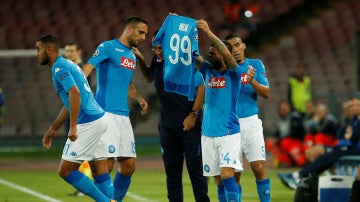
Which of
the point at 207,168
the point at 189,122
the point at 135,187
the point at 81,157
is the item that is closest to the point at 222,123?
the point at 189,122

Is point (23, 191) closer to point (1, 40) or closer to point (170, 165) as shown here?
point (170, 165)

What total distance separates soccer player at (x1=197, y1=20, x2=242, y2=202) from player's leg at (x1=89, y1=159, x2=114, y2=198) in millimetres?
971

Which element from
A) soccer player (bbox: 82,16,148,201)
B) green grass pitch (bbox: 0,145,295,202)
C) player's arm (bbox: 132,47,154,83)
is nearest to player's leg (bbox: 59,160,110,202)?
soccer player (bbox: 82,16,148,201)

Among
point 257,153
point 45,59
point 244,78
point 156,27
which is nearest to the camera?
point 45,59

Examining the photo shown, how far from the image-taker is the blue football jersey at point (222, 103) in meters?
9.45

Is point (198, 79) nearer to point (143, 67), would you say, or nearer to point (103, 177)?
point (143, 67)

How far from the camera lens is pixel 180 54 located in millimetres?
9523

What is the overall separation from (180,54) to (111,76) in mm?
794

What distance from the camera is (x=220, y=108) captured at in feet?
31.2

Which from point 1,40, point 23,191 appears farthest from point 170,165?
point 1,40

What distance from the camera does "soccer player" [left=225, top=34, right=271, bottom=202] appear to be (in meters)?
10.2

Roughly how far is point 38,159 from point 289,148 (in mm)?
5423

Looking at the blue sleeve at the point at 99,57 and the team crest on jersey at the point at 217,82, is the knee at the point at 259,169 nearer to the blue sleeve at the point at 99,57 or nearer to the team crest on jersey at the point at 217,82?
the team crest on jersey at the point at 217,82

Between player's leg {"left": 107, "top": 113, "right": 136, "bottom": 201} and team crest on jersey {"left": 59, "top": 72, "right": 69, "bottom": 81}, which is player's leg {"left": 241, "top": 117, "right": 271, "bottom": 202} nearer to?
player's leg {"left": 107, "top": 113, "right": 136, "bottom": 201}
